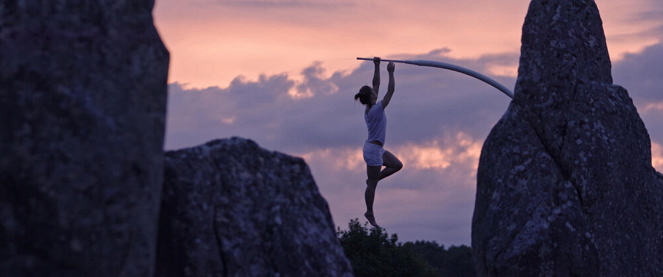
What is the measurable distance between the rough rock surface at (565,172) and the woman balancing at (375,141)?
481 cm

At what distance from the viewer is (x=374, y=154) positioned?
1556 centimetres

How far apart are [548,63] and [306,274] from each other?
572 cm

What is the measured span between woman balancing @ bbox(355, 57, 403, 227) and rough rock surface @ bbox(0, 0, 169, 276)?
10609 mm

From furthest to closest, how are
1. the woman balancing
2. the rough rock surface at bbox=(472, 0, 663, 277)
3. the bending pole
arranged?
the bending pole
the woman balancing
the rough rock surface at bbox=(472, 0, 663, 277)

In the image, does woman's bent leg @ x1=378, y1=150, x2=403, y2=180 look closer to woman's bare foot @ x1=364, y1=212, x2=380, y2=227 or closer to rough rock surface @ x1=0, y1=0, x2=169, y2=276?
woman's bare foot @ x1=364, y1=212, x2=380, y2=227

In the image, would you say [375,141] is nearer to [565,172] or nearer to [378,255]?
[565,172]

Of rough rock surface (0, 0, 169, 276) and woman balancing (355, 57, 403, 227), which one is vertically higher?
woman balancing (355, 57, 403, 227)

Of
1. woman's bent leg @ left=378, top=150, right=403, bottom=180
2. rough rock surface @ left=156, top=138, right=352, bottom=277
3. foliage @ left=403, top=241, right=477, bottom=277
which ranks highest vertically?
foliage @ left=403, top=241, right=477, bottom=277

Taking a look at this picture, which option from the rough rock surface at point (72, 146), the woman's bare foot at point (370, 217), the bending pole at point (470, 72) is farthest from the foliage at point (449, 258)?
the rough rock surface at point (72, 146)

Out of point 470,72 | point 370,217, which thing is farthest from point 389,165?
point 470,72

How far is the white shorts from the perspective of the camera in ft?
51.0

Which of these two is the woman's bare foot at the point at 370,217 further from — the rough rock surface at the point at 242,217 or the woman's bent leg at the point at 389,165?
the rough rock surface at the point at 242,217

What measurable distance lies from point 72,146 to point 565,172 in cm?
704

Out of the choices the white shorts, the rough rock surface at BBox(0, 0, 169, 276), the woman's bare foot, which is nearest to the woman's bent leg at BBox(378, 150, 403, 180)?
the white shorts
